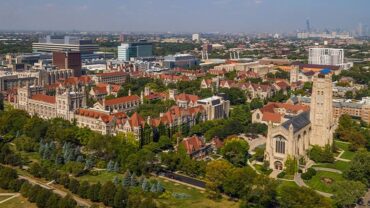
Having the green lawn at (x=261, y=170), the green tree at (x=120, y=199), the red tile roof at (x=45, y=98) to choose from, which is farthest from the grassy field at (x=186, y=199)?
the red tile roof at (x=45, y=98)

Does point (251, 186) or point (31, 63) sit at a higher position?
point (31, 63)

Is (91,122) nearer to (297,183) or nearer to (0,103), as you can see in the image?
(0,103)

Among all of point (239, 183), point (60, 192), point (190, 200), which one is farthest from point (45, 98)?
point (239, 183)

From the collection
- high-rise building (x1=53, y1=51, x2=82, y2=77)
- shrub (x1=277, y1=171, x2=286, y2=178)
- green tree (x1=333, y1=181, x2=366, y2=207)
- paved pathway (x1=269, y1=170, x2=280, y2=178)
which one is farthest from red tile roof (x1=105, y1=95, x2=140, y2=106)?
high-rise building (x1=53, y1=51, x2=82, y2=77)

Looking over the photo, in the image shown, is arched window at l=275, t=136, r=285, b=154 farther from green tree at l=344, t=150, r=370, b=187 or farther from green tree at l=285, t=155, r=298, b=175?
green tree at l=344, t=150, r=370, b=187

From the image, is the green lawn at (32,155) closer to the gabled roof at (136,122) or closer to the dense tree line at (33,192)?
the dense tree line at (33,192)

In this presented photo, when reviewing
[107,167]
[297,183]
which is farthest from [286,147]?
[107,167]

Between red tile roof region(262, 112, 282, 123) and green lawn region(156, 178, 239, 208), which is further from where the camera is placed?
red tile roof region(262, 112, 282, 123)
